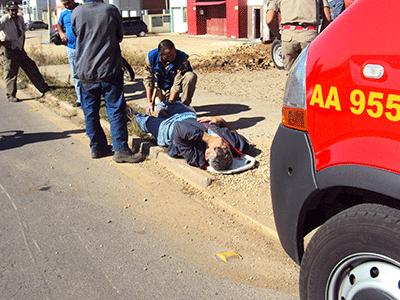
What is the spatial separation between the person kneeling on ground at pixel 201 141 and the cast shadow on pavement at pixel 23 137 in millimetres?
2274

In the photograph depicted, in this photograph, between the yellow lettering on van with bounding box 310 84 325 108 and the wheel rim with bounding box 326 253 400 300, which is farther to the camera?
the yellow lettering on van with bounding box 310 84 325 108

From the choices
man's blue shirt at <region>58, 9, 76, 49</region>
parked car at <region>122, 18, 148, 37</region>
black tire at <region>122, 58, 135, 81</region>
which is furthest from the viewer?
parked car at <region>122, 18, 148, 37</region>

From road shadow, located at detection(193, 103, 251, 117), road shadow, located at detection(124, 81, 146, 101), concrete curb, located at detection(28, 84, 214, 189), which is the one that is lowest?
concrete curb, located at detection(28, 84, 214, 189)

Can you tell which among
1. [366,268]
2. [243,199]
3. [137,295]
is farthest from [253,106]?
[366,268]

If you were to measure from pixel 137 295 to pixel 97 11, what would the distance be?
12.0 ft

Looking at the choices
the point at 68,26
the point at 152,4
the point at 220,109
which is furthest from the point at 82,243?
the point at 152,4

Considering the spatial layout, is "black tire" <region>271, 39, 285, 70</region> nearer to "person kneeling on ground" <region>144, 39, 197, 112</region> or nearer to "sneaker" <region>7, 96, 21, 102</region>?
"sneaker" <region>7, 96, 21, 102</region>

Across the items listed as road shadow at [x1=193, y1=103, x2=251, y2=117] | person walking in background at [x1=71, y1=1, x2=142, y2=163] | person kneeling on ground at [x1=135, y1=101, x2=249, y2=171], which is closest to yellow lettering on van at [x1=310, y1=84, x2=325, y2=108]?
person kneeling on ground at [x1=135, y1=101, x2=249, y2=171]

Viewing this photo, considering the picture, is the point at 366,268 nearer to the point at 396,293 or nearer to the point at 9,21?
the point at 396,293

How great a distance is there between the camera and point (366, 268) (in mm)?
2332

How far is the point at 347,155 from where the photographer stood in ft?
7.71

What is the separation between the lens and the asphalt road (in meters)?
3.46

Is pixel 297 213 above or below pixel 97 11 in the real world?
below

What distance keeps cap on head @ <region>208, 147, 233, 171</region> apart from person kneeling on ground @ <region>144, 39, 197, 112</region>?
203 centimetres
